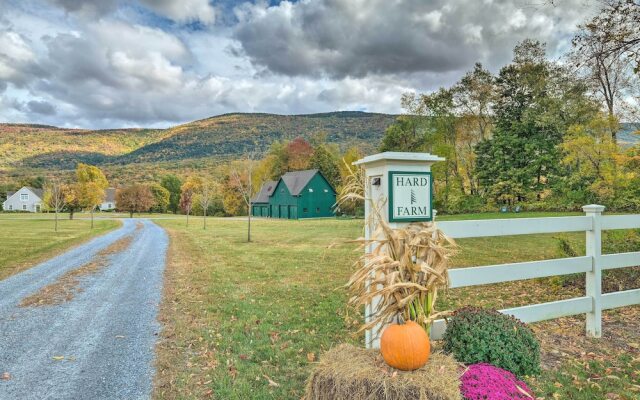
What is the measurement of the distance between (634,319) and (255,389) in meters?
5.81

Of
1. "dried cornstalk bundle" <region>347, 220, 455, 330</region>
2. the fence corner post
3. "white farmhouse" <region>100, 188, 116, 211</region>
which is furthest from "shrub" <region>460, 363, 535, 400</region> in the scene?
"white farmhouse" <region>100, 188, 116, 211</region>

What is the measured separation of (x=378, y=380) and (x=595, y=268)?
3886mm

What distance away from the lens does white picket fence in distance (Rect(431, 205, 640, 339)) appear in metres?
3.77

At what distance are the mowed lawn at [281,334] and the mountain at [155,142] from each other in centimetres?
6165

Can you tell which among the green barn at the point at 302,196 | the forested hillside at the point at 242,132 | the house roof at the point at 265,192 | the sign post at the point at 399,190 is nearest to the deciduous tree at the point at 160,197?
the forested hillside at the point at 242,132

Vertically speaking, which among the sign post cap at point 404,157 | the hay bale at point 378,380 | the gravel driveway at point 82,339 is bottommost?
the gravel driveway at point 82,339

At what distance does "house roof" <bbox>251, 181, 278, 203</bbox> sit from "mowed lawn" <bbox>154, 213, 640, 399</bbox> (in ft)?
134

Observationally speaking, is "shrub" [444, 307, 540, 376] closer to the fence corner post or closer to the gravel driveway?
the fence corner post

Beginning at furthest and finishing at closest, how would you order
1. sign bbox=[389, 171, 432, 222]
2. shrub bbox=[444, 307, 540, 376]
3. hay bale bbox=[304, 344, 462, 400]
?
1. sign bbox=[389, 171, 432, 222]
2. shrub bbox=[444, 307, 540, 376]
3. hay bale bbox=[304, 344, 462, 400]

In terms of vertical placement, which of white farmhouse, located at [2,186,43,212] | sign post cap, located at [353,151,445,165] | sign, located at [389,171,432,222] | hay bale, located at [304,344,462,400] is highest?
white farmhouse, located at [2,186,43,212]

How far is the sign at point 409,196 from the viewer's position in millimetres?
3047

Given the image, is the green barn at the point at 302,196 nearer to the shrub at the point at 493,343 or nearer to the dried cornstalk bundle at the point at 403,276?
the shrub at the point at 493,343

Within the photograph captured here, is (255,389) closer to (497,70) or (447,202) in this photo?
(447,202)

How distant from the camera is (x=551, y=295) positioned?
23.9ft
